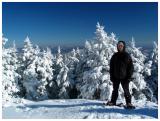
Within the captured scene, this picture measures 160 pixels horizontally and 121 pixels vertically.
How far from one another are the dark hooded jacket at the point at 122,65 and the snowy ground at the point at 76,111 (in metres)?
1.35

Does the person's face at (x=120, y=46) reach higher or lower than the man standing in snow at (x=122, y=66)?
higher

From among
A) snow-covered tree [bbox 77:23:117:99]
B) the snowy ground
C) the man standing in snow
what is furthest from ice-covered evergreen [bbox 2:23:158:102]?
the man standing in snow

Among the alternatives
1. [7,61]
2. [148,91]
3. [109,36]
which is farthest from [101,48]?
[7,61]

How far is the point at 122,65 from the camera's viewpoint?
45.3 feet

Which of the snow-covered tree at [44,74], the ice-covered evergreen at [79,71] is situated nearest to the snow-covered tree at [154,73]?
the ice-covered evergreen at [79,71]

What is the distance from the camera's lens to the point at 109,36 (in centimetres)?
3372

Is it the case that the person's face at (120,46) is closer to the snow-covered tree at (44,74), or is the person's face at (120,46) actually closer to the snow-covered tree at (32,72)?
the snow-covered tree at (32,72)

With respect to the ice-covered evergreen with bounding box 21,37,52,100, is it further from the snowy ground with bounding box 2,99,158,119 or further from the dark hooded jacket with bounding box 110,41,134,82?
the dark hooded jacket with bounding box 110,41,134,82

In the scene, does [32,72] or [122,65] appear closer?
[122,65]

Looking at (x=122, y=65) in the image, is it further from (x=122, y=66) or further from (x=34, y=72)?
(x=34, y=72)

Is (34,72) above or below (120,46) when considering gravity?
below

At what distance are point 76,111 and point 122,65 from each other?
2.56 meters

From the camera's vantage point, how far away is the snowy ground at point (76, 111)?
44.1ft

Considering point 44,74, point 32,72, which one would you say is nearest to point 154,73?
point 44,74
